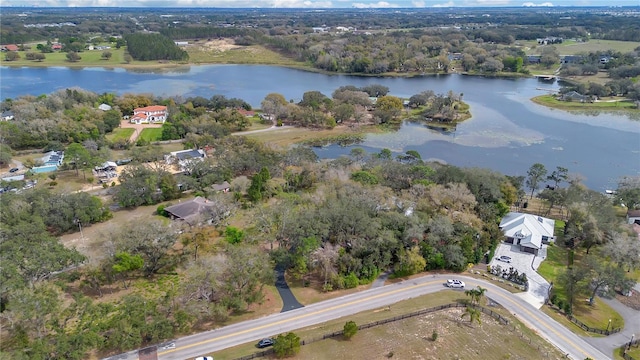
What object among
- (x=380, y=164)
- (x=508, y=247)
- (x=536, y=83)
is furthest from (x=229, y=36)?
(x=508, y=247)

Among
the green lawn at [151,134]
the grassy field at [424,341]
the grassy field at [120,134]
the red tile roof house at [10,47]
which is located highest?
the red tile roof house at [10,47]

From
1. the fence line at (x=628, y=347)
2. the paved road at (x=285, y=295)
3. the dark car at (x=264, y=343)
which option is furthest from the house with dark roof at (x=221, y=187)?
the fence line at (x=628, y=347)

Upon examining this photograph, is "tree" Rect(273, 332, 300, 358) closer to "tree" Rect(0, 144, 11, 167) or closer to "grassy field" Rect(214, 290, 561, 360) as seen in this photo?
"grassy field" Rect(214, 290, 561, 360)

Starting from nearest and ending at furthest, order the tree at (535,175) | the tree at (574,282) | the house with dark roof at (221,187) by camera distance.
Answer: the tree at (574,282)
the house with dark roof at (221,187)
the tree at (535,175)

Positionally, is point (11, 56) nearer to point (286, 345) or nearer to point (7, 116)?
point (7, 116)

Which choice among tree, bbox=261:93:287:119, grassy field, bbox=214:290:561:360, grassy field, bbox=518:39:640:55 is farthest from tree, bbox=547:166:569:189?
grassy field, bbox=518:39:640:55

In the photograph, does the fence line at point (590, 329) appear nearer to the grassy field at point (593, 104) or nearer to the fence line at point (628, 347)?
the fence line at point (628, 347)

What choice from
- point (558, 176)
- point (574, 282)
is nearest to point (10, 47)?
point (558, 176)

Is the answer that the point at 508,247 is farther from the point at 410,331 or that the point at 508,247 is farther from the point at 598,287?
the point at 410,331
